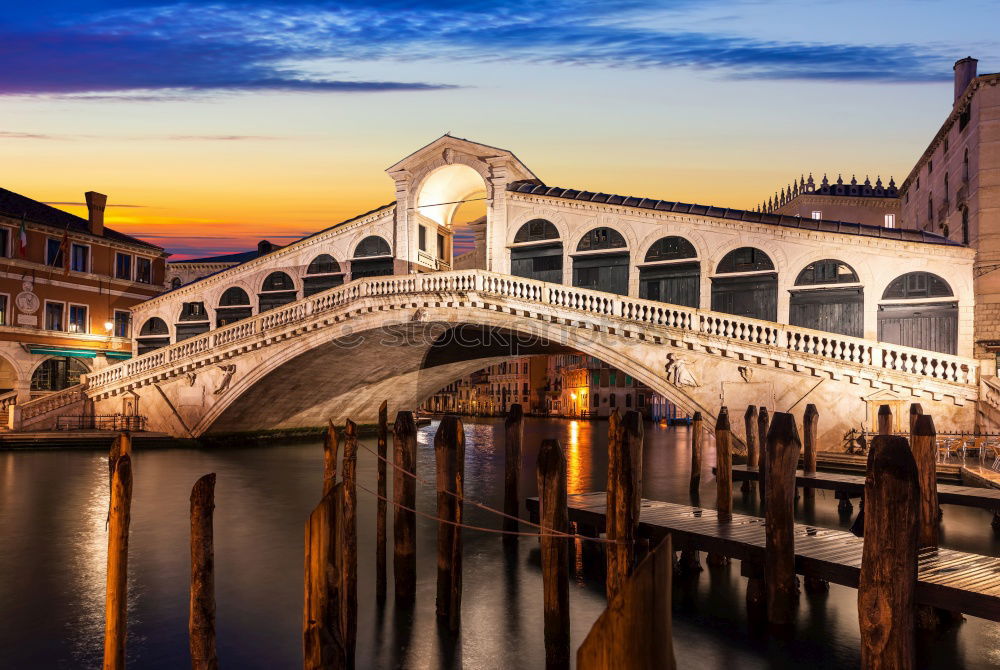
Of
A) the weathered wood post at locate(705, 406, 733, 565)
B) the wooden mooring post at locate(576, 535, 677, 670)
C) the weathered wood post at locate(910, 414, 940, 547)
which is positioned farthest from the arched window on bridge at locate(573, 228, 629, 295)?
the wooden mooring post at locate(576, 535, 677, 670)

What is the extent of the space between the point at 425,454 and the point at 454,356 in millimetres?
2940

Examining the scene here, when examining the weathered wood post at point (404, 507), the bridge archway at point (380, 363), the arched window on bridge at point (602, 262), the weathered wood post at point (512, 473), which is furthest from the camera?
the arched window on bridge at point (602, 262)

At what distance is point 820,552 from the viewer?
6484 millimetres

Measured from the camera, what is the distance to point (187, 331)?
2547cm

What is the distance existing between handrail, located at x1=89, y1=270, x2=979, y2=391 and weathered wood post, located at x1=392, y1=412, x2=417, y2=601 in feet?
31.0

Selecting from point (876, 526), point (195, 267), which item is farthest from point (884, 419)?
point (195, 267)

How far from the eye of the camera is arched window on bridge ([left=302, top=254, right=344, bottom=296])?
2358 centimetres

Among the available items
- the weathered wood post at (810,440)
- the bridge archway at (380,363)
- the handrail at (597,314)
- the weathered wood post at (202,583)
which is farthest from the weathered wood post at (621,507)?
the bridge archway at (380,363)

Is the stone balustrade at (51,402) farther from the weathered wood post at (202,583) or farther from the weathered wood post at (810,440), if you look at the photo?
the weathered wood post at (202,583)

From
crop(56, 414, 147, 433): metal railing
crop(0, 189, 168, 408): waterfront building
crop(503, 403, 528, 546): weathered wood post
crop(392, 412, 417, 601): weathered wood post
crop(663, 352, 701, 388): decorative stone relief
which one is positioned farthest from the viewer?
crop(0, 189, 168, 408): waterfront building

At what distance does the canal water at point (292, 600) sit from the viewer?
20.1ft

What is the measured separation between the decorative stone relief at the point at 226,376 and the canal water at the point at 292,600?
662cm

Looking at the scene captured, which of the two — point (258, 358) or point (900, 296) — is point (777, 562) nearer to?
point (900, 296)

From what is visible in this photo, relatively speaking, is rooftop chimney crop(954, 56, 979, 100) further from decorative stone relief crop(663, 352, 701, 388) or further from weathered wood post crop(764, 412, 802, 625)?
weathered wood post crop(764, 412, 802, 625)
